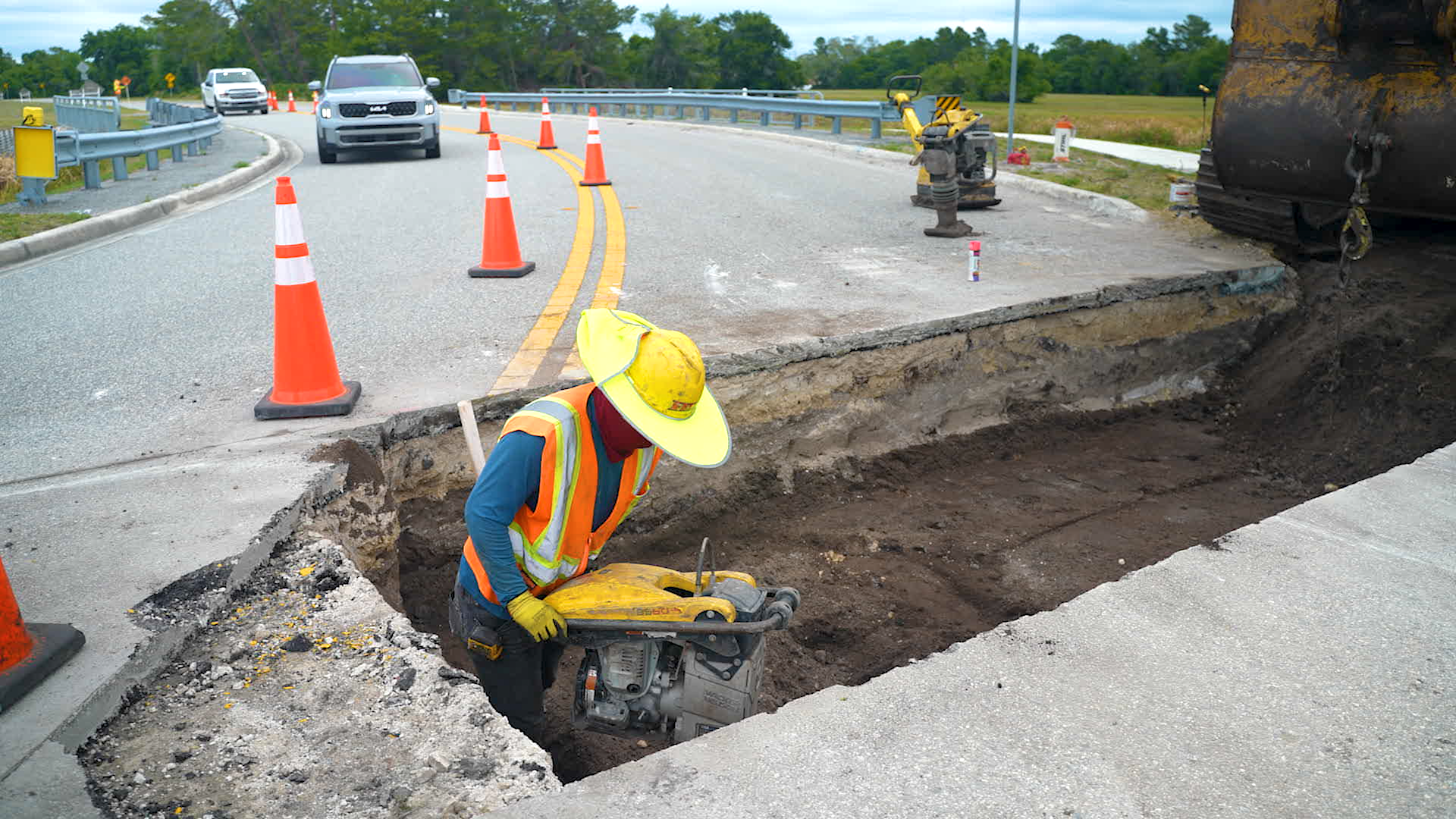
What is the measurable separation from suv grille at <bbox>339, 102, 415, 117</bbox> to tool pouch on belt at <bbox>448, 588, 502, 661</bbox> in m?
13.6

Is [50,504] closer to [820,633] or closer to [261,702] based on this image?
[261,702]

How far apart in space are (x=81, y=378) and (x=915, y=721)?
14.9 ft

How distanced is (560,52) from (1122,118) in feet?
152

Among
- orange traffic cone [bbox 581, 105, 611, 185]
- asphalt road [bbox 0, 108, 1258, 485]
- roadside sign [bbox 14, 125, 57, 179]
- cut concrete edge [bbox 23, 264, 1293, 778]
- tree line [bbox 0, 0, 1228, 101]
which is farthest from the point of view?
tree line [bbox 0, 0, 1228, 101]

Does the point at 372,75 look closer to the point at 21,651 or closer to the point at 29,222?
the point at 29,222

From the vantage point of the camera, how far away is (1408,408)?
6090 mm

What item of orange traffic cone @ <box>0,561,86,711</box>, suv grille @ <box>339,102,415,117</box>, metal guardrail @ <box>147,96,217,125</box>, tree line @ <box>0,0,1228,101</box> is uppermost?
tree line @ <box>0,0,1228,101</box>

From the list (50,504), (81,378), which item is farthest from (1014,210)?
(50,504)

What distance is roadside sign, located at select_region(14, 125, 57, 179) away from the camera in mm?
10328

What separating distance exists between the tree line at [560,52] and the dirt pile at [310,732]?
125 ft

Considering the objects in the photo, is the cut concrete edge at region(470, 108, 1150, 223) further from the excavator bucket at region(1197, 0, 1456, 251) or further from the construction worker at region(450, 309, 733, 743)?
the construction worker at region(450, 309, 733, 743)

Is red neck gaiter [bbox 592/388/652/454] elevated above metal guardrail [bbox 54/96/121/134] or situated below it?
below

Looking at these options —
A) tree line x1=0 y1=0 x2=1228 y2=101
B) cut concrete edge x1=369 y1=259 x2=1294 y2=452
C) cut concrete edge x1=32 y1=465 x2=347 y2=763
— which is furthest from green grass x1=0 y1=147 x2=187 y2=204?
tree line x1=0 y1=0 x2=1228 y2=101

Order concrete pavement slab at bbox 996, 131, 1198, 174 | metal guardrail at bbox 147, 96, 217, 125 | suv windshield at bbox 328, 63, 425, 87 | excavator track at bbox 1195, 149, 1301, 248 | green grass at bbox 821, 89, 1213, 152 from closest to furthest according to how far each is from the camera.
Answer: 1. excavator track at bbox 1195, 149, 1301, 248
2. concrete pavement slab at bbox 996, 131, 1198, 174
3. suv windshield at bbox 328, 63, 425, 87
4. green grass at bbox 821, 89, 1213, 152
5. metal guardrail at bbox 147, 96, 217, 125
